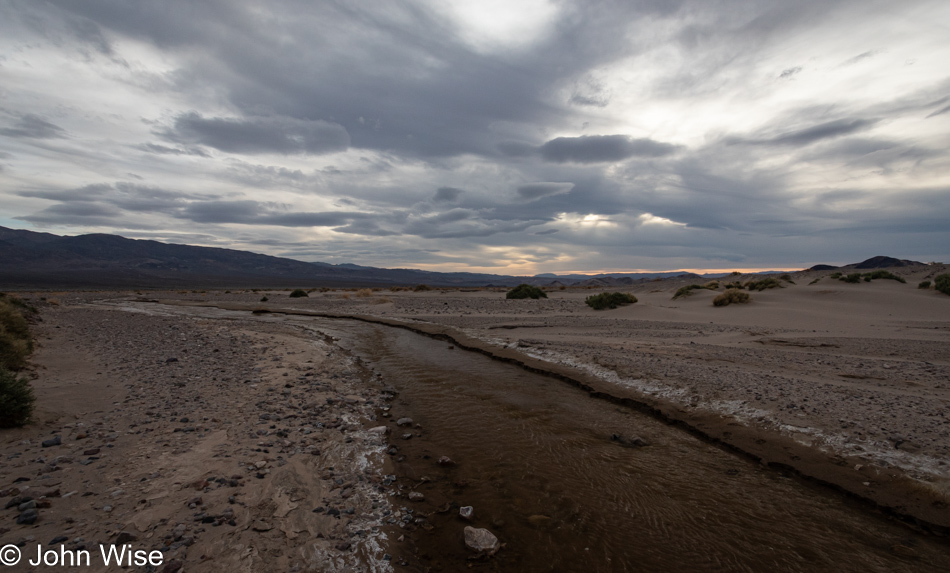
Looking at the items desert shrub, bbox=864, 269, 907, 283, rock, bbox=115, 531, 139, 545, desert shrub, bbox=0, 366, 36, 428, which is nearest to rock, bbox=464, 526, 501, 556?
rock, bbox=115, 531, 139, 545

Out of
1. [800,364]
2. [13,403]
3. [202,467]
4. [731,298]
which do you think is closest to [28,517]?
[202,467]

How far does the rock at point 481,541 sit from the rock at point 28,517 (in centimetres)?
399

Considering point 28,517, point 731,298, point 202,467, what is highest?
point 731,298

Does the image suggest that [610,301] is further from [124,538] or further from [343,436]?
[124,538]

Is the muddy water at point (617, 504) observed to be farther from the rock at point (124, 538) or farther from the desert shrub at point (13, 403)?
the desert shrub at point (13, 403)

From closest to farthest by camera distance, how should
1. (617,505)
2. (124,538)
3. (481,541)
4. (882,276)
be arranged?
(124,538)
(481,541)
(617,505)
(882,276)

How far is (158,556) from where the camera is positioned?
3434 millimetres

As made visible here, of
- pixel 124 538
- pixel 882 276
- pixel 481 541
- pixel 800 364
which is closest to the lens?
pixel 124 538

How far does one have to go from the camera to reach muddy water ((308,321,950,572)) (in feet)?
13.2

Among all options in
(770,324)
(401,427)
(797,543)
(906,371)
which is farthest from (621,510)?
(770,324)

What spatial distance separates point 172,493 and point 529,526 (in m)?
3.96

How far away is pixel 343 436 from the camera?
21.4ft

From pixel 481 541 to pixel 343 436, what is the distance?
3248 millimetres

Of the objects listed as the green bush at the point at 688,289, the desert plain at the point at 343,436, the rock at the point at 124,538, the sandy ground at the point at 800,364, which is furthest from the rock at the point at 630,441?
the green bush at the point at 688,289
